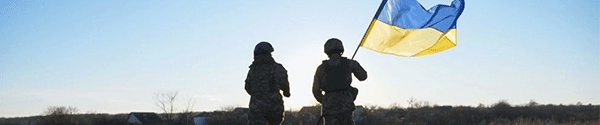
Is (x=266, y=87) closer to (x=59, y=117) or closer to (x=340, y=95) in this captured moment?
(x=340, y=95)

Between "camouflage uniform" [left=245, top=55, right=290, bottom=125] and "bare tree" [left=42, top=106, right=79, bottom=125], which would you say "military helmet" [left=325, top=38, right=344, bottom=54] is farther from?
"bare tree" [left=42, top=106, right=79, bottom=125]

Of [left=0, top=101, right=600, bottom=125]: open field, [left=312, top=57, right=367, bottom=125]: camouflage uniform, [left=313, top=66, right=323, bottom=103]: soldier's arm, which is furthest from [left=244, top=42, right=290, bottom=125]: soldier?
[left=0, top=101, right=600, bottom=125]: open field

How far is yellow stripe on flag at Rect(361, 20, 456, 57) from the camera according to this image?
1177cm

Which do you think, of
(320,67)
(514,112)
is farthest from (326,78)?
(514,112)

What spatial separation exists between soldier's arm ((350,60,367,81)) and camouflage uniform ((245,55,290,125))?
1.33 m

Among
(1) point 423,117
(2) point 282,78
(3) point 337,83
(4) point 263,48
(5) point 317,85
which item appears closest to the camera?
(3) point 337,83

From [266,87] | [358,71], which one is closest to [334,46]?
[358,71]

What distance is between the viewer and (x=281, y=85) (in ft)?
35.8

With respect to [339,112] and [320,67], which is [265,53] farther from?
[339,112]

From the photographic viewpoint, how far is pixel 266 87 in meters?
11.0

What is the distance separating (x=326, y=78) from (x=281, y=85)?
3.25 feet

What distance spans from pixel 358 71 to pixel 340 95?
524 mm

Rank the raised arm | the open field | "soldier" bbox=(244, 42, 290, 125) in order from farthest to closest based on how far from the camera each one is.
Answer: the open field, "soldier" bbox=(244, 42, 290, 125), the raised arm

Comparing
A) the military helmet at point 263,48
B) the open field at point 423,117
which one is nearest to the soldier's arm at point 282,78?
the military helmet at point 263,48
